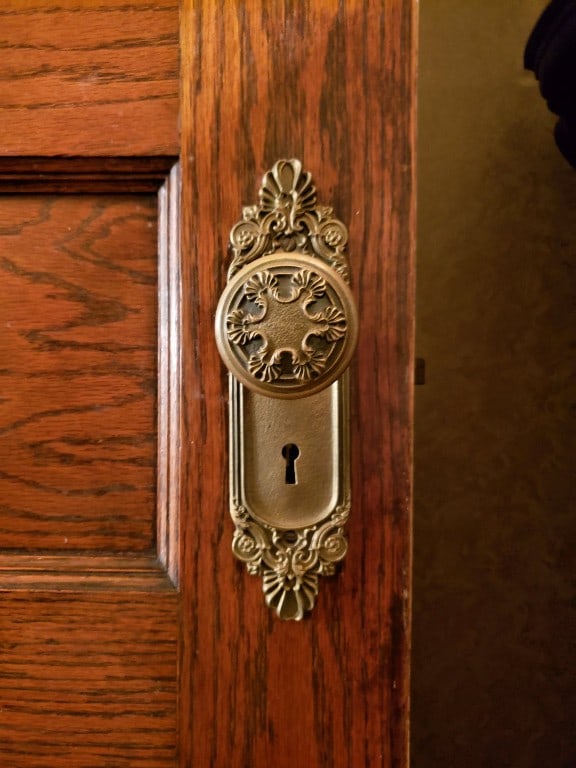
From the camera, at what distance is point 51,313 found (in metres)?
0.34

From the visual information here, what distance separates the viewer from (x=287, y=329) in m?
0.29

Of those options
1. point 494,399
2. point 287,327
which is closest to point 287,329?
point 287,327

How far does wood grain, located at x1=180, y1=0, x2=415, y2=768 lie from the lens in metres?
0.31

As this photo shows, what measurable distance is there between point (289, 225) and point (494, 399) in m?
0.54

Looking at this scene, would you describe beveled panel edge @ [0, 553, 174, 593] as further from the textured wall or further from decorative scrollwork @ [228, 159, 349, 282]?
the textured wall

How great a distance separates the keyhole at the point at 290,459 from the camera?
0.31 meters

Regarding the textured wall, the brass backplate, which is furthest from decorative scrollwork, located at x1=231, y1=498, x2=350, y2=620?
the textured wall

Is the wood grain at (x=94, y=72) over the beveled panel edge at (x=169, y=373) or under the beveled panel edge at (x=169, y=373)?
over

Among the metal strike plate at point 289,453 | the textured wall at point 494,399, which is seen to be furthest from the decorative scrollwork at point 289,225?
the textured wall at point 494,399

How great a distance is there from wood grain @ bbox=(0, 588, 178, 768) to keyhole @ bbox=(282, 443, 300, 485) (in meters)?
0.10

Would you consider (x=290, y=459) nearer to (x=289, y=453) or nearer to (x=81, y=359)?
(x=289, y=453)

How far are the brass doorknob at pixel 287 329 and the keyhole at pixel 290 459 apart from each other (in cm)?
4

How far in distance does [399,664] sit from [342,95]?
1.04 feet

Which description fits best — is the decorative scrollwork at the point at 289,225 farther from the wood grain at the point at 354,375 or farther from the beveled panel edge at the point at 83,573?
the beveled panel edge at the point at 83,573
